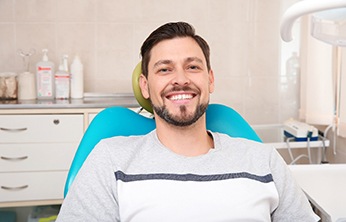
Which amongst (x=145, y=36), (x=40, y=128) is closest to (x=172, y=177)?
(x=40, y=128)

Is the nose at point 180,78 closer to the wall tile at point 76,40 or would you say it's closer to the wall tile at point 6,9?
the wall tile at point 76,40

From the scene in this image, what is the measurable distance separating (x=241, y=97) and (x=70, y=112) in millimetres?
1153

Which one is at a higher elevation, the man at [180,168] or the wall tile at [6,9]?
the wall tile at [6,9]

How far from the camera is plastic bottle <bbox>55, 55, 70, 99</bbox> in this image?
2.67 meters

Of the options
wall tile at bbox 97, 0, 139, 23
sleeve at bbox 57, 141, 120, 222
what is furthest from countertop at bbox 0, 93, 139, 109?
sleeve at bbox 57, 141, 120, 222

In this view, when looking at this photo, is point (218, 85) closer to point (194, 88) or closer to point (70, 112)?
point (70, 112)

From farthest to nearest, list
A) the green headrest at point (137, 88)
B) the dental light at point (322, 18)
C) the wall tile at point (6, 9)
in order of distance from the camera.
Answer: the wall tile at point (6, 9), the green headrest at point (137, 88), the dental light at point (322, 18)

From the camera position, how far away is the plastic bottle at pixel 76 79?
2.69m

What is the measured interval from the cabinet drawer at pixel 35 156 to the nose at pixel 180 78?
45.7 inches

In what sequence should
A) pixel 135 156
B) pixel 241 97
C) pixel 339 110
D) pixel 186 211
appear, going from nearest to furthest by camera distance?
pixel 186 211, pixel 135 156, pixel 339 110, pixel 241 97

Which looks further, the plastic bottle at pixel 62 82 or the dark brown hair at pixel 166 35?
the plastic bottle at pixel 62 82

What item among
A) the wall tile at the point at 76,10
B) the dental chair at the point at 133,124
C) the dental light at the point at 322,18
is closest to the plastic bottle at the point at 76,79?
the wall tile at the point at 76,10

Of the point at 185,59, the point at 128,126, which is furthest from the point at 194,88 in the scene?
the point at 128,126

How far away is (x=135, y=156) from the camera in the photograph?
1.41 metres
